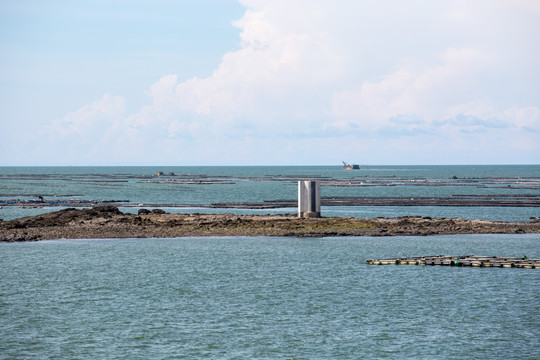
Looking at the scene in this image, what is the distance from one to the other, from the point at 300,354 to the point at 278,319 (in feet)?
19.1

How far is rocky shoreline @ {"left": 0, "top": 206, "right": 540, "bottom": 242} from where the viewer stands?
2469 inches

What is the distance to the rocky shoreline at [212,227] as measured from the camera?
62.7 m

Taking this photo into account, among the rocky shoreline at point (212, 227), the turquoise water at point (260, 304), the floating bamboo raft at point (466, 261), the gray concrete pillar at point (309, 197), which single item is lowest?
the turquoise water at point (260, 304)

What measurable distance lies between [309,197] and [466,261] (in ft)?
84.1

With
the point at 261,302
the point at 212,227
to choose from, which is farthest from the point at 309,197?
the point at 261,302

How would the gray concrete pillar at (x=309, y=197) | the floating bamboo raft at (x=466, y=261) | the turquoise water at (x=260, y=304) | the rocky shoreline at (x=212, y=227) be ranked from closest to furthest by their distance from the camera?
the turquoise water at (x=260, y=304) < the floating bamboo raft at (x=466, y=261) < the rocky shoreline at (x=212, y=227) < the gray concrete pillar at (x=309, y=197)

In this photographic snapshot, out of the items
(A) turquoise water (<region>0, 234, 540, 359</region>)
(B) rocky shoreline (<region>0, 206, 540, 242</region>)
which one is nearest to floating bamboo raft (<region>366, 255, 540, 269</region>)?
(A) turquoise water (<region>0, 234, 540, 359</region>)

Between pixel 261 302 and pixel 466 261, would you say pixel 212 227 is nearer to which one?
pixel 466 261

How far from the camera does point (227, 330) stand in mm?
30578

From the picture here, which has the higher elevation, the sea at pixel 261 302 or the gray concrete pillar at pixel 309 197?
the gray concrete pillar at pixel 309 197

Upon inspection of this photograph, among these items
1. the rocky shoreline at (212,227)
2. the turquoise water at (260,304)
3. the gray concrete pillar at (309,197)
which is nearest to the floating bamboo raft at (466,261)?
the turquoise water at (260,304)

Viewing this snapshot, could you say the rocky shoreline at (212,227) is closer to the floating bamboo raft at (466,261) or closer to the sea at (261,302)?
the sea at (261,302)

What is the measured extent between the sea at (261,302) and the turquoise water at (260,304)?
0.07 m

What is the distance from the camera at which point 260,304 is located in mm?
35844
